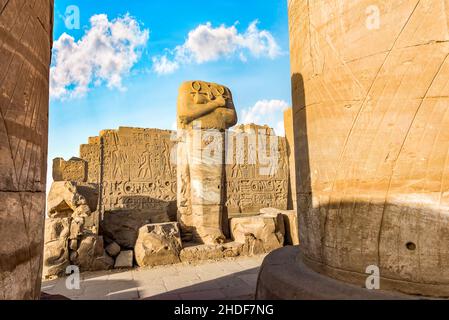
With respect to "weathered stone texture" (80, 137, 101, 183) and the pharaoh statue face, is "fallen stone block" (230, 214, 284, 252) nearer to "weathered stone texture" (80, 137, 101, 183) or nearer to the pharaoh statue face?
the pharaoh statue face

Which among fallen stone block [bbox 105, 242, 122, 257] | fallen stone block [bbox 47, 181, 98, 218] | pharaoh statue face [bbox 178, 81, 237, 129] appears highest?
Result: pharaoh statue face [bbox 178, 81, 237, 129]

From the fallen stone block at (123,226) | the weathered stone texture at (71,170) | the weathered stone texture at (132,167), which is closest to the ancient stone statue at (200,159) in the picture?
the fallen stone block at (123,226)

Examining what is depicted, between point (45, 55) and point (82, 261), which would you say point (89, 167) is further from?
point (45, 55)

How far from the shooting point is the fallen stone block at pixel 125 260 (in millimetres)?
5383

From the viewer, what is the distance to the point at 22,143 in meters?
1.34

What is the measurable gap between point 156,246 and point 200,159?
2287 millimetres

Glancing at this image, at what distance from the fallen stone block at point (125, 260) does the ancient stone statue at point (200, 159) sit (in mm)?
1450

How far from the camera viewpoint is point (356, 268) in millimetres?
1629

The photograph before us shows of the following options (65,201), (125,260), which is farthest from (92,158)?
(125,260)

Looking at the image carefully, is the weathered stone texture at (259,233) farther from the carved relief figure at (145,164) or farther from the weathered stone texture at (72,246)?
the carved relief figure at (145,164)

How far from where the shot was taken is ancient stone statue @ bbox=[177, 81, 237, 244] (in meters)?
6.75

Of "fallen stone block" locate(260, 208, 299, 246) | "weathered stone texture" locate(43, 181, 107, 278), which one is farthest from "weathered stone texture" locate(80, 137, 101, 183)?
"fallen stone block" locate(260, 208, 299, 246)

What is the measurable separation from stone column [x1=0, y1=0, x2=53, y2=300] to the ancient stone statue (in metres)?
5.18

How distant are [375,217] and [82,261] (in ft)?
17.6
